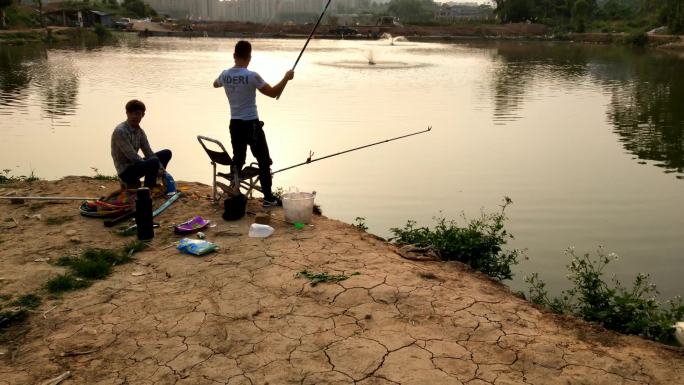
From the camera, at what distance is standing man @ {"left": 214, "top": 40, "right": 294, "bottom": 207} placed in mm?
5945

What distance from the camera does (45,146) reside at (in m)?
11.4

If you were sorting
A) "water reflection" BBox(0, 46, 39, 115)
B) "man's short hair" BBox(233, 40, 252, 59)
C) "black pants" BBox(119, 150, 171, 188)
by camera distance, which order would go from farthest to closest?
"water reflection" BBox(0, 46, 39, 115) → "black pants" BBox(119, 150, 171, 188) → "man's short hair" BBox(233, 40, 252, 59)

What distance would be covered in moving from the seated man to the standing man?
0.99 meters

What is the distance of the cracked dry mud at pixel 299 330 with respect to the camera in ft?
11.2

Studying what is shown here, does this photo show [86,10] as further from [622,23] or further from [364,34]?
[622,23]

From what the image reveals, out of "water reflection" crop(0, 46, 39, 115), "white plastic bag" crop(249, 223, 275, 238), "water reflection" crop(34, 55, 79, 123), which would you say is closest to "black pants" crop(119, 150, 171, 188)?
"white plastic bag" crop(249, 223, 275, 238)

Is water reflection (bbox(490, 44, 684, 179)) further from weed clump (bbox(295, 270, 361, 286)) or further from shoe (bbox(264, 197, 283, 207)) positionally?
→ weed clump (bbox(295, 270, 361, 286))

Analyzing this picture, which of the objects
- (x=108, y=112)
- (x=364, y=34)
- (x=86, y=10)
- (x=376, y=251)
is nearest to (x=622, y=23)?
(x=364, y=34)

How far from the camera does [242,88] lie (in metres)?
5.99

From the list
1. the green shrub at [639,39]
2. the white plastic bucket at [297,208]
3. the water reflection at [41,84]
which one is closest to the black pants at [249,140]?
the white plastic bucket at [297,208]

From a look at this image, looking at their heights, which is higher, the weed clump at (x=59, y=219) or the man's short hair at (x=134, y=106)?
the man's short hair at (x=134, y=106)

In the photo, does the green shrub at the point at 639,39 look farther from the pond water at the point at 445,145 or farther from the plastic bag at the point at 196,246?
the plastic bag at the point at 196,246

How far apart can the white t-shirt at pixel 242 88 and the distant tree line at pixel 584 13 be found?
6886cm

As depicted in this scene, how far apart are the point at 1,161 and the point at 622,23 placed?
83.9 m
